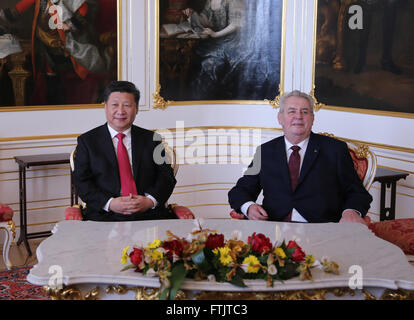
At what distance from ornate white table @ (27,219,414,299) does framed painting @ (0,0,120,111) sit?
385cm

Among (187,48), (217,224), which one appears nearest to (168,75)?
(187,48)

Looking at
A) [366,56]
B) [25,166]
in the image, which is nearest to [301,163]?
[366,56]

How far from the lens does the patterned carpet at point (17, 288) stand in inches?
210

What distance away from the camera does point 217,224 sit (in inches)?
→ 147

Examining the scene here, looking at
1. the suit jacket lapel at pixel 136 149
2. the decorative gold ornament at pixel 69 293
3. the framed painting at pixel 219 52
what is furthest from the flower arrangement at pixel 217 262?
the framed painting at pixel 219 52

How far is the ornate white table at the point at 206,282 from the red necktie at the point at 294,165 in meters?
0.92

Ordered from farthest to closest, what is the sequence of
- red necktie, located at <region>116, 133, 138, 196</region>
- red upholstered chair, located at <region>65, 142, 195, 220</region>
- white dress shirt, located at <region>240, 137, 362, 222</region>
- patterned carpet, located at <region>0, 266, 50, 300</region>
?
patterned carpet, located at <region>0, 266, 50, 300</region> < red necktie, located at <region>116, 133, 138, 196</region> < red upholstered chair, located at <region>65, 142, 195, 220</region> < white dress shirt, located at <region>240, 137, 362, 222</region>

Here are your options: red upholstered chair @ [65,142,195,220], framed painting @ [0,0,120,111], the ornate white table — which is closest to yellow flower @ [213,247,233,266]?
the ornate white table

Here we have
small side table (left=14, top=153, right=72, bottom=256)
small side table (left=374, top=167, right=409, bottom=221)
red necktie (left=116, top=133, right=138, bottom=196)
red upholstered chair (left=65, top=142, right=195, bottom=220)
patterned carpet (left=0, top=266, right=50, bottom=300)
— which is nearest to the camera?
red upholstered chair (left=65, top=142, right=195, bottom=220)

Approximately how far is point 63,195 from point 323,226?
4.54 meters

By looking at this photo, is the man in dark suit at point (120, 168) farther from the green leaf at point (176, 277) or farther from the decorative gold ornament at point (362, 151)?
the green leaf at point (176, 277)

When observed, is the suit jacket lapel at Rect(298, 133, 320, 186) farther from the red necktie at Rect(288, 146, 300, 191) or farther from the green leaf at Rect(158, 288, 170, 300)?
the green leaf at Rect(158, 288, 170, 300)

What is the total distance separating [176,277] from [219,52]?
605cm

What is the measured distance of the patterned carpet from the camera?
210 inches
